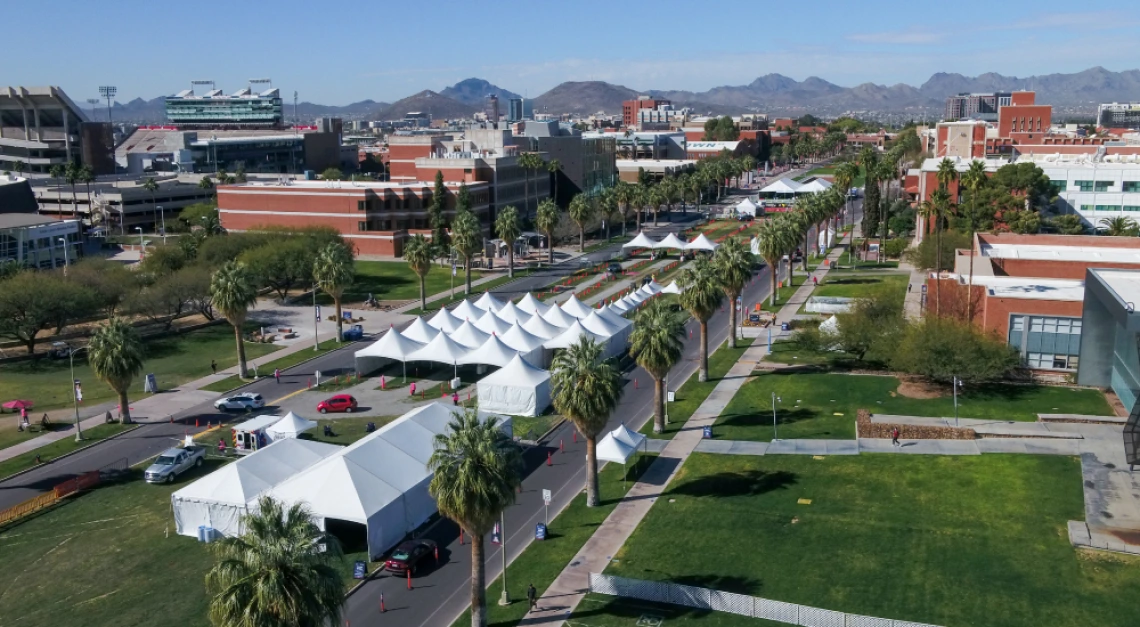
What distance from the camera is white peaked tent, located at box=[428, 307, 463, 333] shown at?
73188 mm

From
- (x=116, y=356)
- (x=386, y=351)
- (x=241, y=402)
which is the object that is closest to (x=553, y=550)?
(x=241, y=402)

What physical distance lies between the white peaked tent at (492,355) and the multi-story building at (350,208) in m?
57.0

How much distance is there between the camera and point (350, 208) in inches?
4727

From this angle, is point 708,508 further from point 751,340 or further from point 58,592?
point 751,340

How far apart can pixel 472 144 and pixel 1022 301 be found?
10784 centimetres

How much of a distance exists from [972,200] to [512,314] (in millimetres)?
57761

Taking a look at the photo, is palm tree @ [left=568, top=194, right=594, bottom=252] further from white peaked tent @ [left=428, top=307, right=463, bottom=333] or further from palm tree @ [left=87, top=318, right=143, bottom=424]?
palm tree @ [left=87, top=318, right=143, bottom=424]

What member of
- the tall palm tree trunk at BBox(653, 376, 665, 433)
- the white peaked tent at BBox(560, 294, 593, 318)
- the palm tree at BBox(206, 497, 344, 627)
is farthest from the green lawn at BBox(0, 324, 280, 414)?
the palm tree at BBox(206, 497, 344, 627)

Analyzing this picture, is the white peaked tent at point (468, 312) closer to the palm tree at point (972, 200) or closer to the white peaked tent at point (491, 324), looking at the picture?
the white peaked tent at point (491, 324)

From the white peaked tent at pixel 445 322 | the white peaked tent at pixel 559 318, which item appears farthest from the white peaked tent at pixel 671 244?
the white peaked tent at pixel 445 322

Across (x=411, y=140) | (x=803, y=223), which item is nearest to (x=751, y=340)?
(x=803, y=223)

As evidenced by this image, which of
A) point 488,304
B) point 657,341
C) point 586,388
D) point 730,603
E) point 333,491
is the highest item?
point 657,341

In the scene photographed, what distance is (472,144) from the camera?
156500 millimetres

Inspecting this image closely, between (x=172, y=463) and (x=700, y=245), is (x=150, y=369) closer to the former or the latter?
(x=172, y=463)
